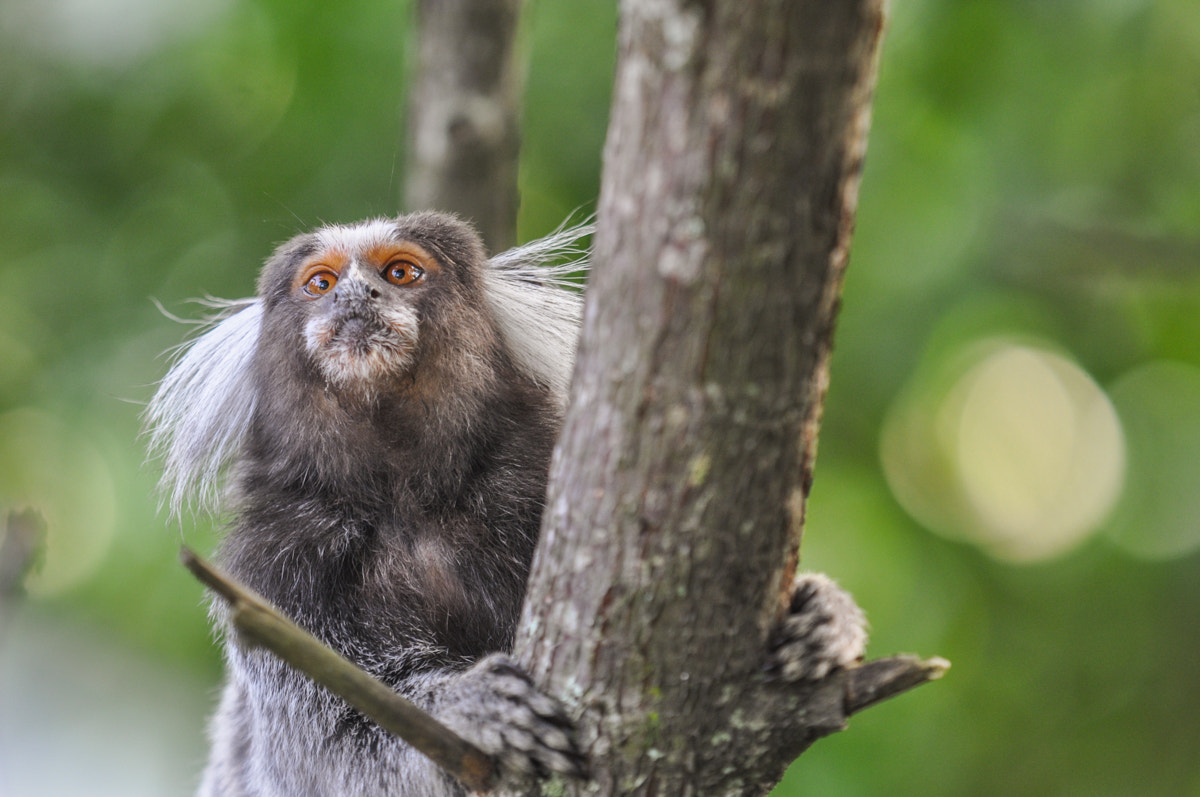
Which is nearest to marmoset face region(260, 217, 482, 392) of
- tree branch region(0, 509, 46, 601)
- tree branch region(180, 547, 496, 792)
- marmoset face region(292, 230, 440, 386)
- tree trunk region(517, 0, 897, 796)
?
marmoset face region(292, 230, 440, 386)

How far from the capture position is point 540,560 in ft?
7.36

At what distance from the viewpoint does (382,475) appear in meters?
3.62

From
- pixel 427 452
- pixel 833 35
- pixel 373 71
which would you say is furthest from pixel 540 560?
pixel 373 71

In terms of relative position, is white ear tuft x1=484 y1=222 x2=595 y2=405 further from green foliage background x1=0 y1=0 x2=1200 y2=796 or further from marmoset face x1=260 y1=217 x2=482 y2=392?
green foliage background x1=0 y1=0 x2=1200 y2=796

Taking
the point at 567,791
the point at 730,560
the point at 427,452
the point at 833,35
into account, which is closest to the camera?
the point at 833,35

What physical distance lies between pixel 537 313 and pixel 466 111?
1050 mm

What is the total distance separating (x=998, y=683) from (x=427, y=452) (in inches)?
152

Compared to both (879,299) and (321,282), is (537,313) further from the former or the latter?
(879,299)

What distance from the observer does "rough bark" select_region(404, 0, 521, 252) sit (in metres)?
4.59

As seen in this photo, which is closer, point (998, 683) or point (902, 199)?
point (902, 199)

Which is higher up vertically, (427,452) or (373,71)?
(373,71)

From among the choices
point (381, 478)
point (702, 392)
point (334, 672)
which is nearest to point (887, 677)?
point (702, 392)

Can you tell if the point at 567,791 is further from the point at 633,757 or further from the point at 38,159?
the point at 38,159

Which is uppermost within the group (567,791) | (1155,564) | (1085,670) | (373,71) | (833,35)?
(373,71)
